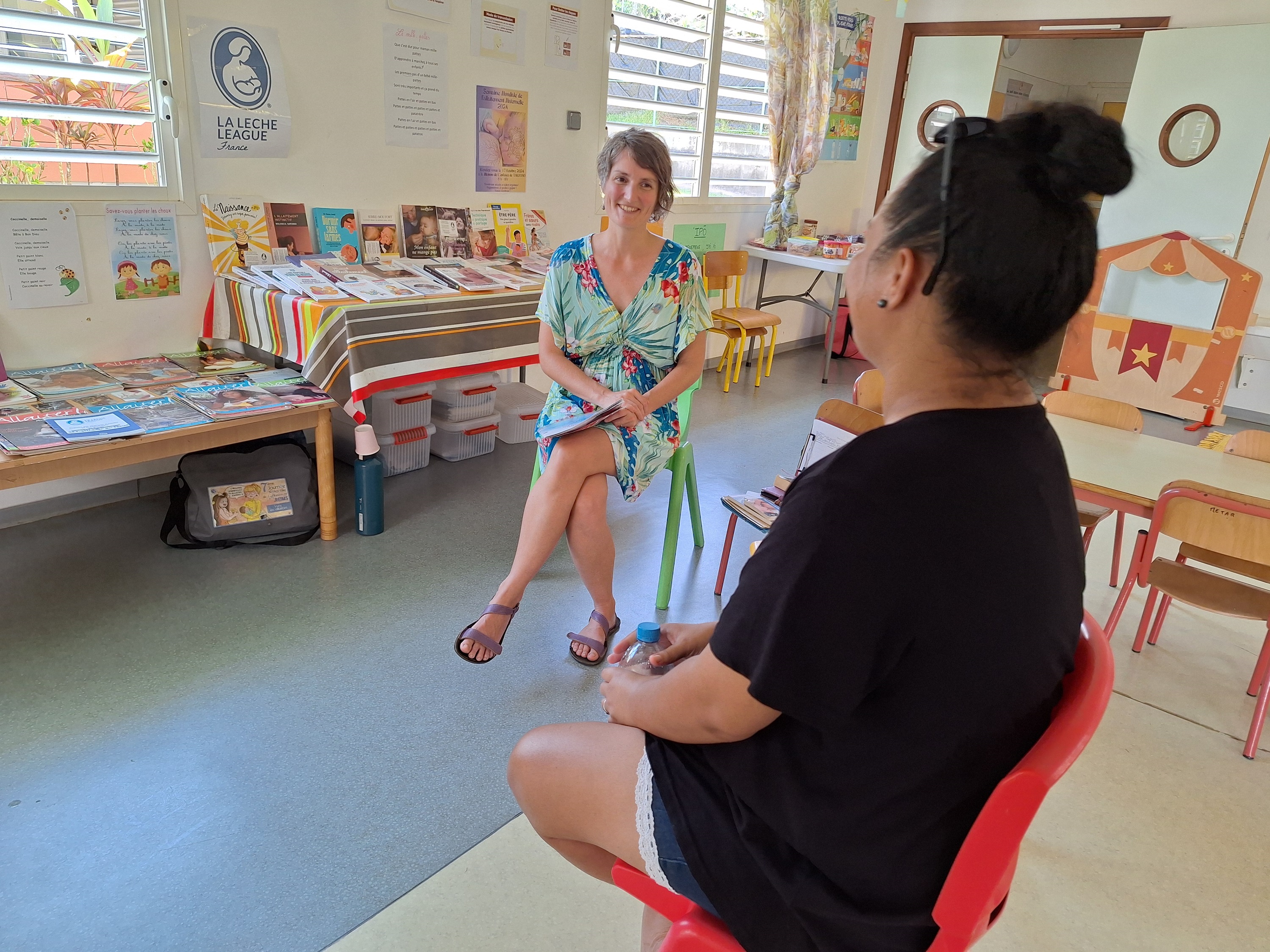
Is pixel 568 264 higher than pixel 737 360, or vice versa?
pixel 568 264

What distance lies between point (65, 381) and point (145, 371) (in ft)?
0.79

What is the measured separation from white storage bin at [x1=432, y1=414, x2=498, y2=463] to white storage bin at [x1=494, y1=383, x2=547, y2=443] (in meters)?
0.14

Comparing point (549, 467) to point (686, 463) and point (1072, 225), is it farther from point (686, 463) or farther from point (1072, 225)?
point (1072, 225)

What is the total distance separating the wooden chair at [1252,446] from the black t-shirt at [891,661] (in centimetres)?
211

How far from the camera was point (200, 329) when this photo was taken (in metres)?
3.06

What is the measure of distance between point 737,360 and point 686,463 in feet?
8.84

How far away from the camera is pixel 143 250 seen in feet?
9.22

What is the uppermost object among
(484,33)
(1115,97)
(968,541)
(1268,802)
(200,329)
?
(1115,97)

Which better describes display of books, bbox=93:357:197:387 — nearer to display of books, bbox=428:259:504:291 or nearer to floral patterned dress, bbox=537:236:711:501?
display of books, bbox=428:259:504:291

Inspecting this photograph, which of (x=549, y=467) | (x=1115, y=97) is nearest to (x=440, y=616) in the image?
(x=549, y=467)

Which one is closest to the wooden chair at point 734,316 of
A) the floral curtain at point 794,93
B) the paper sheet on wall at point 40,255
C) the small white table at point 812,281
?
the small white table at point 812,281

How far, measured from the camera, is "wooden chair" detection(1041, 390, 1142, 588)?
8.66ft

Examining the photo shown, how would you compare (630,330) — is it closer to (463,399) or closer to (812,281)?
(463,399)

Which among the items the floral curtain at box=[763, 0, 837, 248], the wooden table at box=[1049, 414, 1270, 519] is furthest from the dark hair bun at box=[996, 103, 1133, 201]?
the floral curtain at box=[763, 0, 837, 248]
